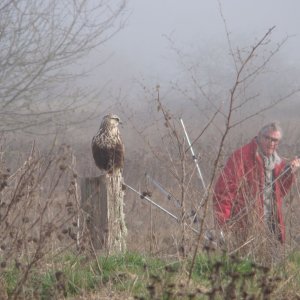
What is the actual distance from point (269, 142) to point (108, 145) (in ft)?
6.03

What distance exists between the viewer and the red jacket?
212 inches

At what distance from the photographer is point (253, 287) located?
3957 millimetres

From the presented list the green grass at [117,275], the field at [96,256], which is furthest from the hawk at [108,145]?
the green grass at [117,275]

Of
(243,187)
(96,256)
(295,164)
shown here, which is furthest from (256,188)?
(96,256)

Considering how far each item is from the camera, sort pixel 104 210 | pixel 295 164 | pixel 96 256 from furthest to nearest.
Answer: pixel 295 164 < pixel 104 210 < pixel 96 256

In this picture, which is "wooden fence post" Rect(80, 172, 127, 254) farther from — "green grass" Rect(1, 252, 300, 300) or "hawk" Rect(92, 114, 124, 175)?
"hawk" Rect(92, 114, 124, 175)

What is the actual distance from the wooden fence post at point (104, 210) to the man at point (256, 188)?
826 mm

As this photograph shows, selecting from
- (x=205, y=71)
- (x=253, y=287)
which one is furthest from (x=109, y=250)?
(x=205, y=71)

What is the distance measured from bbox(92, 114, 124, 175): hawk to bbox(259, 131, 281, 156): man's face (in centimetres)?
164

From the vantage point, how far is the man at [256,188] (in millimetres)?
5301

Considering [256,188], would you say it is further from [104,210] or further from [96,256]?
[96,256]

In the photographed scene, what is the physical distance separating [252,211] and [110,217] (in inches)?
42.4

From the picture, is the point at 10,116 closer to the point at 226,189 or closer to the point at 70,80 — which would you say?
the point at 70,80

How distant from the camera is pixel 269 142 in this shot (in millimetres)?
6641
